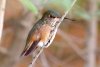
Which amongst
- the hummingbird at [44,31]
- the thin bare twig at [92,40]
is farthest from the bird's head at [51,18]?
the thin bare twig at [92,40]

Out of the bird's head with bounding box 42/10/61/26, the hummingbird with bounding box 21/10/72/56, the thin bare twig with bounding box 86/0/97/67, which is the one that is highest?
the bird's head with bounding box 42/10/61/26

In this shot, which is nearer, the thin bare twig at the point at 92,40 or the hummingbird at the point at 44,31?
the hummingbird at the point at 44,31

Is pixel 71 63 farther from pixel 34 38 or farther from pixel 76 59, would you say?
pixel 34 38

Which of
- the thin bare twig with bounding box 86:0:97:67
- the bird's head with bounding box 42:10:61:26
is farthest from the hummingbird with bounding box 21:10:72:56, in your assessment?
the thin bare twig with bounding box 86:0:97:67

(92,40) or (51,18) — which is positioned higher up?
(51,18)

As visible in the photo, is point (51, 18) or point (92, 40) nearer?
point (51, 18)

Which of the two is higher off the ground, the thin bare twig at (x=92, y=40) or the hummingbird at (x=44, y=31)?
the hummingbird at (x=44, y=31)

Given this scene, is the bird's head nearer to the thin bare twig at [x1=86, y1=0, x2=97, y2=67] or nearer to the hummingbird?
the hummingbird

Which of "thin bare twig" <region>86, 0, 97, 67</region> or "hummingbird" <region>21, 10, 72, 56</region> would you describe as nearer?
"hummingbird" <region>21, 10, 72, 56</region>

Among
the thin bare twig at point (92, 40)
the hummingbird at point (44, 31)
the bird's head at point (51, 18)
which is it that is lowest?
the thin bare twig at point (92, 40)

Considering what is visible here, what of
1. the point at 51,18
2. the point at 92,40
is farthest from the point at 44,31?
the point at 92,40

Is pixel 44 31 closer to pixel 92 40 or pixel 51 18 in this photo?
pixel 51 18

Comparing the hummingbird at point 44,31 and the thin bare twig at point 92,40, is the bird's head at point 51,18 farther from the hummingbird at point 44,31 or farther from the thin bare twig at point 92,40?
the thin bare twig at point 92,40
